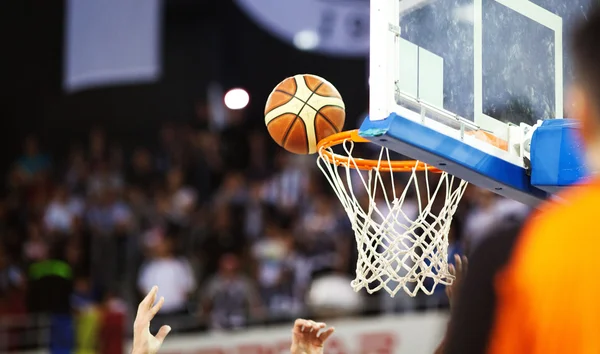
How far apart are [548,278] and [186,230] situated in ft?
28.6

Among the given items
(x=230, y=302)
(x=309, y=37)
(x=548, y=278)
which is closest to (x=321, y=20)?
(x=309, y=37)

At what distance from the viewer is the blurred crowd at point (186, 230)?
882cm

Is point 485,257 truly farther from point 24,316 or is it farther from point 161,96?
point 161,96

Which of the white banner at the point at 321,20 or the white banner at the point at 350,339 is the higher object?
the white banner at the point at 321,20

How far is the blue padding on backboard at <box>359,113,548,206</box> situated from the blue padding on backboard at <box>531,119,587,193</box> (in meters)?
0.06

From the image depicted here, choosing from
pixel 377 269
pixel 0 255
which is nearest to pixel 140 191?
pixel 0 255

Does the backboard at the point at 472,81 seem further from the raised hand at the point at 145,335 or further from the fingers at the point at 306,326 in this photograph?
the raised hand at the point at 145,335

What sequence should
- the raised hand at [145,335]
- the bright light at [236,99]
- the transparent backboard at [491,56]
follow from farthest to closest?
the bright light at [236,99] < the transparent backboard at [491,56] < the raised hand at [145,335]

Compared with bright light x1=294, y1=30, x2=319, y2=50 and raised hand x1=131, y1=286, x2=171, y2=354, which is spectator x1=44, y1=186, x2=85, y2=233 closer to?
bright light x1=294, y1=30, x2=319, y2=50

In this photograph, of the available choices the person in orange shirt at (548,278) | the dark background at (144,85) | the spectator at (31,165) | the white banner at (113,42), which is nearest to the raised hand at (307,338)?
the person in orange shirt at (548,278)

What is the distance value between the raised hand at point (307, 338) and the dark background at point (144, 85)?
10.1 metres

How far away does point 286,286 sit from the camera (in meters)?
9.02

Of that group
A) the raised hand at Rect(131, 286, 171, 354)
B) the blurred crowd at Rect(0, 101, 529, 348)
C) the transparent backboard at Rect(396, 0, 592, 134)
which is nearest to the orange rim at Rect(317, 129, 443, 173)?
the transparent backboard at Rect(396, 0, 592, 134)

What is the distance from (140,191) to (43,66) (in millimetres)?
4126
